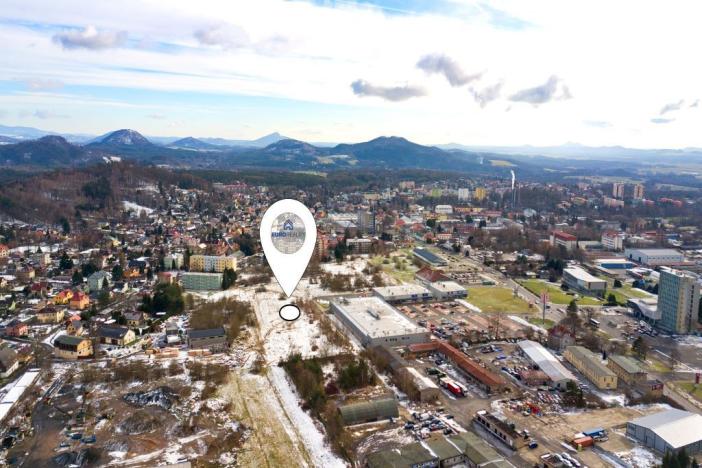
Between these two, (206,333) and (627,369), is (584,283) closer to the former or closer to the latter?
(627,369)

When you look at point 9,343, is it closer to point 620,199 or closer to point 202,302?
point 202,302

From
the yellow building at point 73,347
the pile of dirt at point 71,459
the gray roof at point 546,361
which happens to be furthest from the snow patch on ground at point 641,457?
the yellow building at point 73,347

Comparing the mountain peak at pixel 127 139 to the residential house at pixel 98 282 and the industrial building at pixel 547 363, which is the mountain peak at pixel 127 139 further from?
the industrial building at pixel 547 363

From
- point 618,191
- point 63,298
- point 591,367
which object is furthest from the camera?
point 618,191

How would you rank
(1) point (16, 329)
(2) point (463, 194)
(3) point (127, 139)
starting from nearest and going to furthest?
(1) point (16, 329) → (2) point (463, 194) → (3) point (127, 139)

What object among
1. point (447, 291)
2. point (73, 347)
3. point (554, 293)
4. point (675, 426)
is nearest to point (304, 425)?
point (675, 426)

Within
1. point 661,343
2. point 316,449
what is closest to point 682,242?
point 661,343
